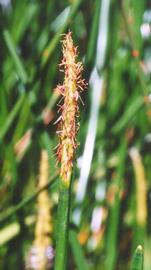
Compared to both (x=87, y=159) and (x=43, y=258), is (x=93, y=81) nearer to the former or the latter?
(x=87, y=159)

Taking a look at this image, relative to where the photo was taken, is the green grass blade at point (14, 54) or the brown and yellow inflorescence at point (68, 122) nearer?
the brown and yellow inflorescence at point (68, 122)

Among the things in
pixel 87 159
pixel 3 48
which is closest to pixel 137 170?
pixel 87 159

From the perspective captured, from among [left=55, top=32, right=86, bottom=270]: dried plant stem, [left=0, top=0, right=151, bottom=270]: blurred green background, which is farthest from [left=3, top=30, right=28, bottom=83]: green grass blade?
[left=55, top=32, right=86, bottom=270]: dried plant stem

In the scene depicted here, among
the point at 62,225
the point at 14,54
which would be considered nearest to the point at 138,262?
the point at 62,225

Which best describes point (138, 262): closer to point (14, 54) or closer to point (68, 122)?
point (68, 122)

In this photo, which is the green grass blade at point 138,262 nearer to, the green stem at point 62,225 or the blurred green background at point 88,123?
the green stem at point 62,225

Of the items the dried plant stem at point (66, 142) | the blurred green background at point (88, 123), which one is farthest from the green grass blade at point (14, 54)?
the dried plant stem at point (66, 142)

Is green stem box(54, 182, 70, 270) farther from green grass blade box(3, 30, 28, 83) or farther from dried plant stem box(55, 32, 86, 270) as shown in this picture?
green grass blade box(3, 30, 28, 83)
